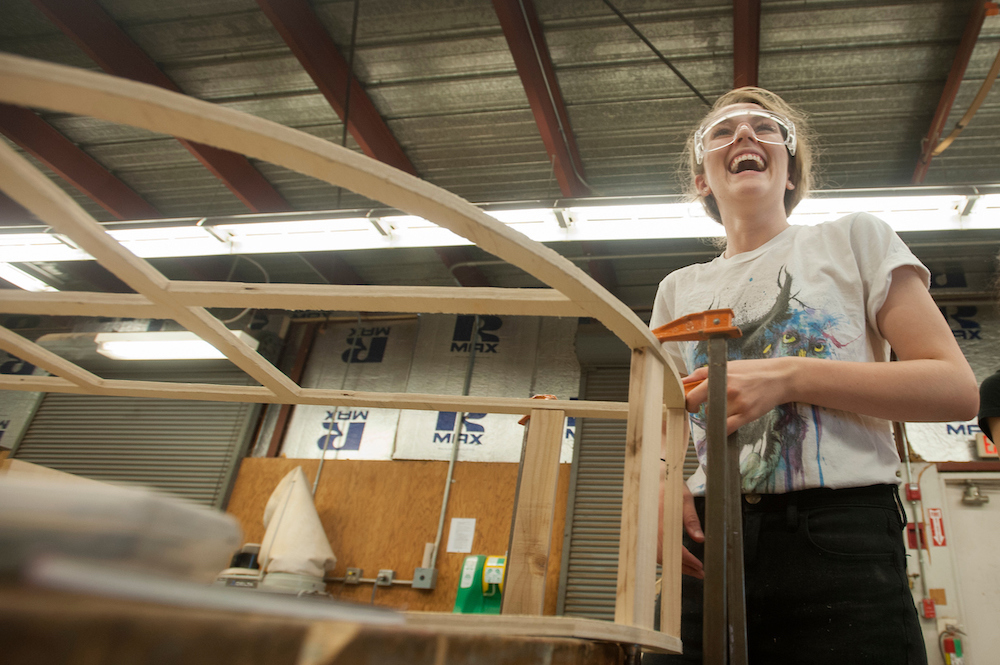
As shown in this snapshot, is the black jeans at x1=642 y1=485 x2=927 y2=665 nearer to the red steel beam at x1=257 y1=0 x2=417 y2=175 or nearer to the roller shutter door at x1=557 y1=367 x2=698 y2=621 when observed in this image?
the roller shutter door at x1=557 y1=367 x2=698 y2=621

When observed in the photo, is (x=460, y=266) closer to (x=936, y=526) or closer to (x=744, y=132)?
(x=936, y=526)

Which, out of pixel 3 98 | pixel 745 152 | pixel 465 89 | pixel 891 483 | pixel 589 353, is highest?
pixel 465 89

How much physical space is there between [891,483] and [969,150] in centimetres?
458

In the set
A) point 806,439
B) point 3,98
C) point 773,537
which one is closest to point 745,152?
point 806,439

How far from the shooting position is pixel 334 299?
109cm

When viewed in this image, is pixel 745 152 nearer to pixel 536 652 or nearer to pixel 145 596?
pixel 536 652

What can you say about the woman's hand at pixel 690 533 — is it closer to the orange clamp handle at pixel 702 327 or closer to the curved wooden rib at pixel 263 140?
the orange clamp handle at pixel 702 327

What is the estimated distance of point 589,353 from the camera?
218 inches

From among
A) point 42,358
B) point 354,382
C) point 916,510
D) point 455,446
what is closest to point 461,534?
point 455,446

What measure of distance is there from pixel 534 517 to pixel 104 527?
999mm

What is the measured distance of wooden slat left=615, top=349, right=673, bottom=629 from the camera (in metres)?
0.87

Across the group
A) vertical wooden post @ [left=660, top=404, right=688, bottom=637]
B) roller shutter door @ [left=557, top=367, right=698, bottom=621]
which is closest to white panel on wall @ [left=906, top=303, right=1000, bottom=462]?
roller shutter door @ [left=557, top=367, right=698, bottom=621]

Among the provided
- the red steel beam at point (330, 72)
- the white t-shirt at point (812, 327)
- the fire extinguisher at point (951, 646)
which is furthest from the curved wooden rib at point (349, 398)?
the fire extinguisher at point (951, 646)

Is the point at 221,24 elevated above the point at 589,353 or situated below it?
above
